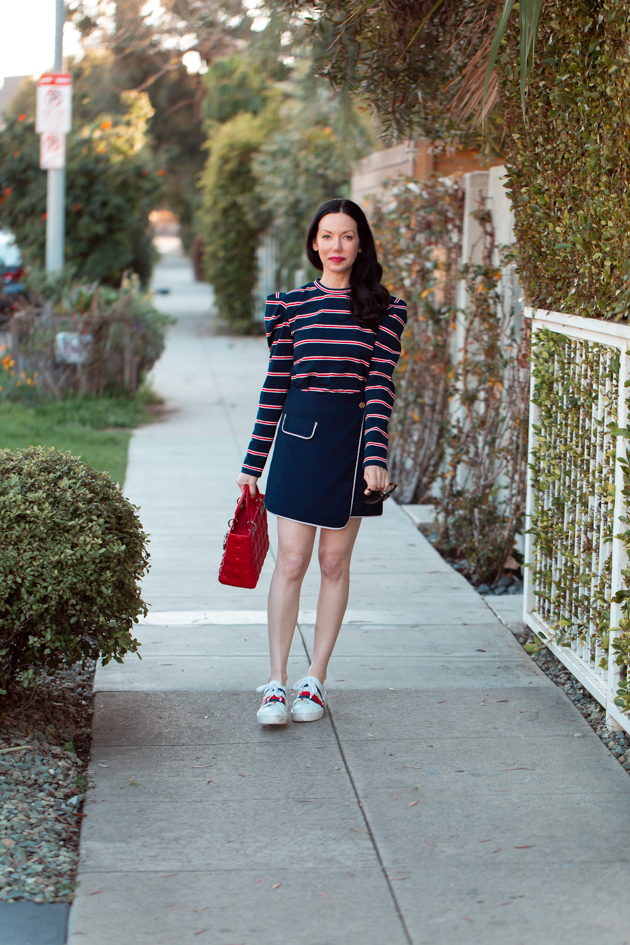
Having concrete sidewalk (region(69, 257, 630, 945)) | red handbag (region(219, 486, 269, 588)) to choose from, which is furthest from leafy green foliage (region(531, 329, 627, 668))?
red handbag (region(219, 486, 269, 588))

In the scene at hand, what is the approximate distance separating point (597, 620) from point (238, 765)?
4.69 feet

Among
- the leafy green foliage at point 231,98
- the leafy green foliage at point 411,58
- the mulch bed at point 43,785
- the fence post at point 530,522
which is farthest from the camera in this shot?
the leafy green foliage at point 231,98

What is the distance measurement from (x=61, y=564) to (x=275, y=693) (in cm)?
97

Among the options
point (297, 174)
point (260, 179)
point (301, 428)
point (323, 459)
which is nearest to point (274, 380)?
point (301, 428)

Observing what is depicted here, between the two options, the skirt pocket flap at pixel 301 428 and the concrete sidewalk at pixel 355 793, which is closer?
the concrete sidewalk at pixel 355 793

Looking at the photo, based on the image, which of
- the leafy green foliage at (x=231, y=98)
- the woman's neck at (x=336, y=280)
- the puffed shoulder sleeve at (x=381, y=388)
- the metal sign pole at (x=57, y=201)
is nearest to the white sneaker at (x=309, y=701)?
the puffed shoulder sleeve at (x=381, y=388)

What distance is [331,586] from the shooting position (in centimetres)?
397

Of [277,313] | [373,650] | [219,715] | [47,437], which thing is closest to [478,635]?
[373,650]

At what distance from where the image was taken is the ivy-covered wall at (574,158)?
345 cm

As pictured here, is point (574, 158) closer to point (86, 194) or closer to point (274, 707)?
point (274, 707)

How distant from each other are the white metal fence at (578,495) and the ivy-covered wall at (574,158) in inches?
5.7

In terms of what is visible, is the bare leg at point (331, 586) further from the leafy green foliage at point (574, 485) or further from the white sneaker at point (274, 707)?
the leafy green foliage at point (574, 485)

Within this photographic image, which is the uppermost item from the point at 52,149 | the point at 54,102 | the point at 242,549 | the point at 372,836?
the point at 54,102

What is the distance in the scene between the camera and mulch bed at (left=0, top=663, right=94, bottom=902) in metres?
2.84
